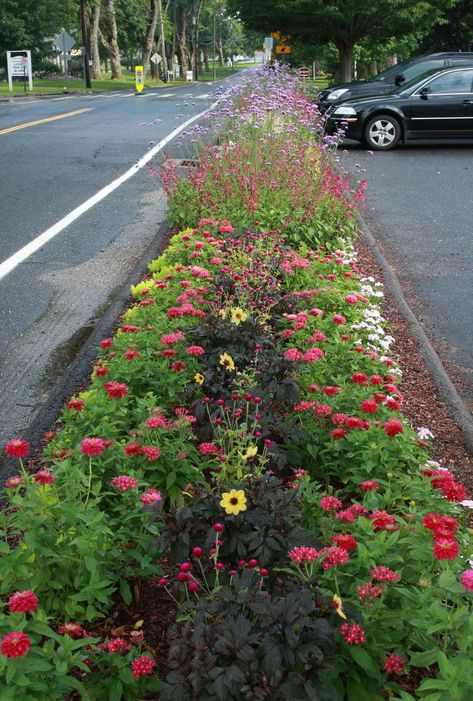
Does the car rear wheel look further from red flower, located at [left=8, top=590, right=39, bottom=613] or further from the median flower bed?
red flower, located at [left=8, top=590, right=39, bottom=613]

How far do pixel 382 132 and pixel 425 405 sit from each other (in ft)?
42.1

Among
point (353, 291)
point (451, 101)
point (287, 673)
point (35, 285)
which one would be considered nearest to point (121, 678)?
point (287, 673)

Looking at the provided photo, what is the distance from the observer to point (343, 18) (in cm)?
2928

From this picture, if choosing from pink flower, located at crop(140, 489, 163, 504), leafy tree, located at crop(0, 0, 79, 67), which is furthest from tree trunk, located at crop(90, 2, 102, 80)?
pink flower, located at crop(140, 489, 163, 504)

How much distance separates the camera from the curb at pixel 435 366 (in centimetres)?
422

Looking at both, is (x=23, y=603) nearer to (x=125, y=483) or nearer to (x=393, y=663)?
(x=125, y=483)

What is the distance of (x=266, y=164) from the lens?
8.23m

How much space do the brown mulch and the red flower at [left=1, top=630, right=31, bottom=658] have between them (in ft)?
7.15

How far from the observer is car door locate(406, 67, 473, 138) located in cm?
1623

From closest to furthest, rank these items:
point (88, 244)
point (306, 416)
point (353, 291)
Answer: point (306, 416)
point (353, 291)
point (88, 244)

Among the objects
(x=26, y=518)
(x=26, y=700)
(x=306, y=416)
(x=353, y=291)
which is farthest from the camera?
(x=353, y=291)

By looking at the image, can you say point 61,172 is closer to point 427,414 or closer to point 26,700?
point 427,414

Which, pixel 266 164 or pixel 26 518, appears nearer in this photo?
pixel 26 518

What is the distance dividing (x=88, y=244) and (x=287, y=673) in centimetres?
668
